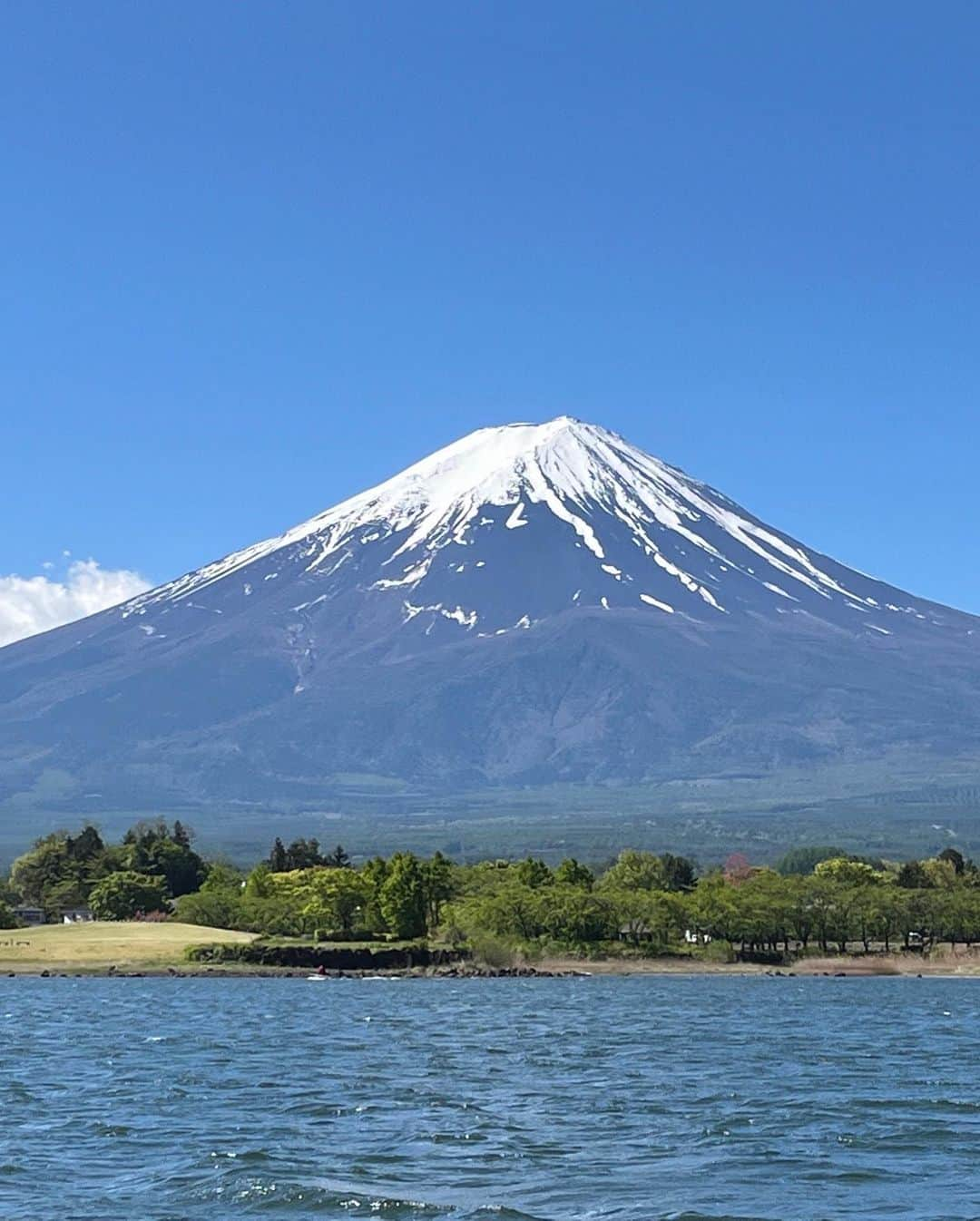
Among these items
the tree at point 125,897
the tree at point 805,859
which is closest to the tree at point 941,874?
the tree at point 805,859

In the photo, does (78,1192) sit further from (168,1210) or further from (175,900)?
(175,900)

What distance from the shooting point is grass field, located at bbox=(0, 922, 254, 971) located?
10262 centimetres

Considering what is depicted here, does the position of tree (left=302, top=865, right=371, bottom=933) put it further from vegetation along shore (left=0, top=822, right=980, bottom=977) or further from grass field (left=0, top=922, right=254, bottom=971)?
grass field (left=0, top=922, right=254, bottom=971)

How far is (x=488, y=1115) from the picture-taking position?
35.8m

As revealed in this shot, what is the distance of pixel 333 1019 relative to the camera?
207 feet

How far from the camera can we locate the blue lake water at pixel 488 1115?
2764 centimetres

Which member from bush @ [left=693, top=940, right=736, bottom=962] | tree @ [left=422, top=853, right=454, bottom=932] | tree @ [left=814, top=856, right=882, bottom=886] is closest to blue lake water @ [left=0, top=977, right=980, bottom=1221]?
bush @ [left=693, top=940, right=736, bottom=962]

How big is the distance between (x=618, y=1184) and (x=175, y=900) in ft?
351

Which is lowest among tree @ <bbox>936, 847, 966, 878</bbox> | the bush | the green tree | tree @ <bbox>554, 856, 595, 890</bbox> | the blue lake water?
the blue lake water

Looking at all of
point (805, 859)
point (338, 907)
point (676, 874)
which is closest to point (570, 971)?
point (338, 907)

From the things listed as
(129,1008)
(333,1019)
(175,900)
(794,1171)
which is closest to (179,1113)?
(794,1171)

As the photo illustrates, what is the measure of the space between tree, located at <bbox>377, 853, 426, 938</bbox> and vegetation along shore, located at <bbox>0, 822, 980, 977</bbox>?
0.09 meters

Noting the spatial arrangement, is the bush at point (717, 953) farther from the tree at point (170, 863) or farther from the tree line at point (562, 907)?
the tree at point (170, 863)

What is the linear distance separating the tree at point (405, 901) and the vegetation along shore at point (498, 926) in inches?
A: 3.4
